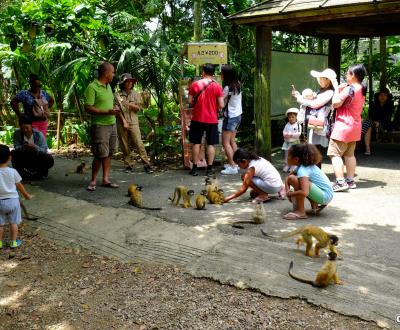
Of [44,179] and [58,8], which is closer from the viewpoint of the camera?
[58,8]

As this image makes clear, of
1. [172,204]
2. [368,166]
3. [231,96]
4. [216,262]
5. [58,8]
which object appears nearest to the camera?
[216,262]

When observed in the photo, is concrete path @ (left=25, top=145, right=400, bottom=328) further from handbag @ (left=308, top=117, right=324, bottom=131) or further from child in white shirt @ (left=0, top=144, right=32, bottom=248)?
handbag @ (left=308, top=117, right=324, bottom=131)

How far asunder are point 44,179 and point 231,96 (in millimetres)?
3543

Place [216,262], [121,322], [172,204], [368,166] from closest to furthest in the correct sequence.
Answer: [121,322] → [216,262] → [172,204] → [368,166]

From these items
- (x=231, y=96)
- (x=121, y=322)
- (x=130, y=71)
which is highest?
(x=130, y=71)

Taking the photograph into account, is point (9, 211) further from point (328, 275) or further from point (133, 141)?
point (133, 141)

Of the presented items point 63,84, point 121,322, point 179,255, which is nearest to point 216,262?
point 179,255

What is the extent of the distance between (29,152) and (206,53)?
351 cm

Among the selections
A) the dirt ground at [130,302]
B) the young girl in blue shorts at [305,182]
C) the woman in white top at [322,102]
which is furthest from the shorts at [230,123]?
the dirt ground at [130,302]

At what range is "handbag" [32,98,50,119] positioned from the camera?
290 inches

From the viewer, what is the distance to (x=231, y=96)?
7590 millimetres

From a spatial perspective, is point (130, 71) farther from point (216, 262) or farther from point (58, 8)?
point (216, 262)

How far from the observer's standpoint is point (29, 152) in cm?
730

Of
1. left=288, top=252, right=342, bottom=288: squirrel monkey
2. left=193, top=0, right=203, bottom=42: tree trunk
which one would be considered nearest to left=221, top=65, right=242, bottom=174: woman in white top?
left=193, top=0, right=203, bottom=42: tree trunk
